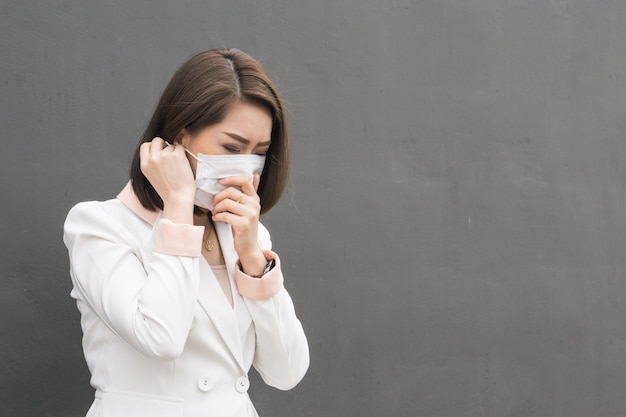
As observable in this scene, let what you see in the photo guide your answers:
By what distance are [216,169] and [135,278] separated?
369 mm

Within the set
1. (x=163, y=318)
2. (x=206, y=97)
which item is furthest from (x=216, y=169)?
(x=163, y=318)

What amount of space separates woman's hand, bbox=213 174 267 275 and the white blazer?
0.05 meters

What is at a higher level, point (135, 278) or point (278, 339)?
point (135, 278)

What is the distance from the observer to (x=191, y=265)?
Answer: 2271mm

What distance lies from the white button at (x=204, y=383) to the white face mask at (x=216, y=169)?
496 mm

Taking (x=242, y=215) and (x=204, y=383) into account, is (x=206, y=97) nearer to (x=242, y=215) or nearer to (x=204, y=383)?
(x=242, y=215)

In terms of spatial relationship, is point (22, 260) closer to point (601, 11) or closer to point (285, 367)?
point (285, 367)

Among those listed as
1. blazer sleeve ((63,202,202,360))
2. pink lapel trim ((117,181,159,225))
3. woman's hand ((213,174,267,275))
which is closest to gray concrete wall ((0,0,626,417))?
pink lapel trim ((117,181,159,225))

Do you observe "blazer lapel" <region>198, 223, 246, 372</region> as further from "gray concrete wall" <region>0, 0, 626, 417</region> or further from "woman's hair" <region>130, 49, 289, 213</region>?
"gray concrete wall" <region>0, 0, 626, 417</region>

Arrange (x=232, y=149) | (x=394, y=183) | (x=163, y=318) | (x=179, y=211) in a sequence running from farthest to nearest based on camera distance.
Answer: (x=394, y=183), (x=232, y=149), (x=179, y=211), (x=163, y=318)

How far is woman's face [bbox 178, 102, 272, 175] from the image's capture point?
2400mm

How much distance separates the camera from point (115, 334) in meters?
2.31

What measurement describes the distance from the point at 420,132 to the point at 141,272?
208 centimetres

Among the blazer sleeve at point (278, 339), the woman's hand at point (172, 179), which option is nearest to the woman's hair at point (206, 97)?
the woman's hand at point (172, 179)
